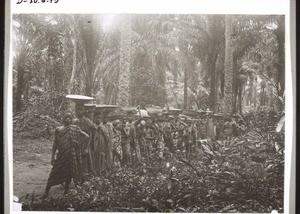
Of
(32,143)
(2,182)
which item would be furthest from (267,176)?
(2,182)

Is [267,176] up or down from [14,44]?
down

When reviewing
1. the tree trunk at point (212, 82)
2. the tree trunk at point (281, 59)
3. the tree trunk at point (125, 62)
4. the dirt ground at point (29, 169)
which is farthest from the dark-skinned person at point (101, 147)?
the tree trunk at point (281, 59)

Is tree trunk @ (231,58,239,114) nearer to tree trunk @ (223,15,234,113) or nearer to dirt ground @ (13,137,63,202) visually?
tree trunk @ (223,15,234,113)

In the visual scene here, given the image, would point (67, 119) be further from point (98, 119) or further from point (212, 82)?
point (212, 82)

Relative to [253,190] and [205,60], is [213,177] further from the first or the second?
[205,60]

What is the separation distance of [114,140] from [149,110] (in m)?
0.41

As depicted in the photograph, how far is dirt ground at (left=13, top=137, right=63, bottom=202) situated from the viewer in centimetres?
328

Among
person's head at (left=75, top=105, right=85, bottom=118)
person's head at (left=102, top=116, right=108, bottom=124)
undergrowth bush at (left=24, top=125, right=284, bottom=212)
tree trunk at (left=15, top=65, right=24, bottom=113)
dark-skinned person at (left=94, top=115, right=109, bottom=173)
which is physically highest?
tree trunk at (left=15, top=65, right=24, bottom=113)

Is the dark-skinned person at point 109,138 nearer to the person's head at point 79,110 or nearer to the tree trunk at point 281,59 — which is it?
the person's head at point 79,110

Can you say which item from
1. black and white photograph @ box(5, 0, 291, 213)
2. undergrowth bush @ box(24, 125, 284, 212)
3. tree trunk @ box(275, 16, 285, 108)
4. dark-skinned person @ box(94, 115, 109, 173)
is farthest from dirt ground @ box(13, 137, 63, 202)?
tree trunk @ box(275, 16, 285, 108)

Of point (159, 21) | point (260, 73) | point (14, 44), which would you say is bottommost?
point (260, 73)

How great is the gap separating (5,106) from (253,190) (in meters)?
2.31

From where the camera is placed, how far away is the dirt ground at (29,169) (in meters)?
3.28

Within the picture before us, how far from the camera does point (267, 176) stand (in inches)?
129
